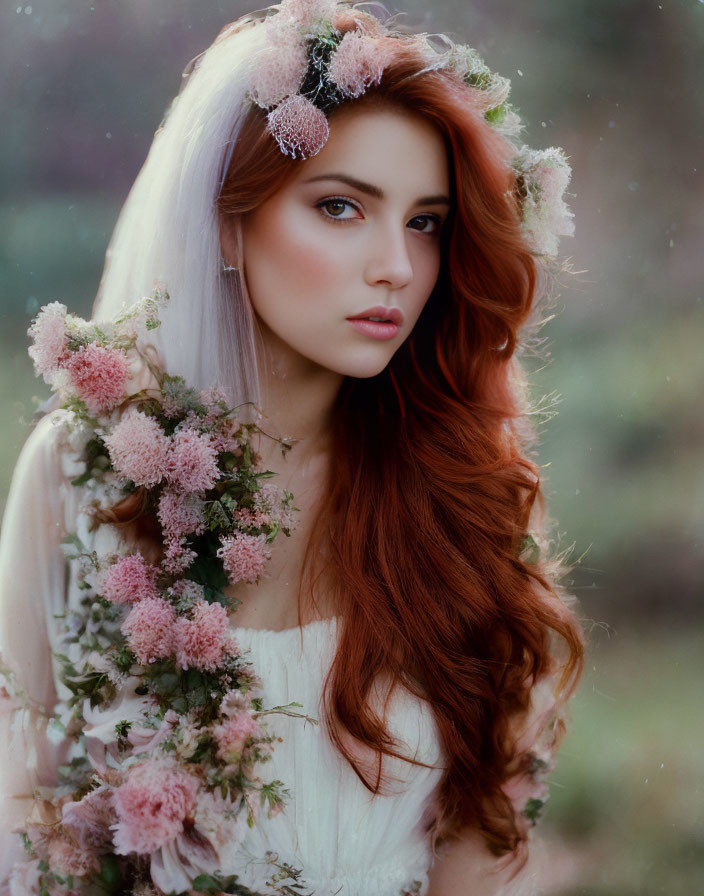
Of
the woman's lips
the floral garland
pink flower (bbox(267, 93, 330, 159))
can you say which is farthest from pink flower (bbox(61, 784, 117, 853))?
pink flower (bbox(267, 93, 330, 159))

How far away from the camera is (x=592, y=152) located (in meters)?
1.10

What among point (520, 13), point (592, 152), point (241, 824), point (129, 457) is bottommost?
point (241, 824)

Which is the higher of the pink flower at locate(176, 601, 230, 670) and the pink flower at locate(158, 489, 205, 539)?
the pink flower at locate(158, 489, 205, 539)

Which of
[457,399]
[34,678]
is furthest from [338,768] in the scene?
[457,399]

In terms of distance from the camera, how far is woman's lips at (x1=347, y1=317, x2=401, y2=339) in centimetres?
87

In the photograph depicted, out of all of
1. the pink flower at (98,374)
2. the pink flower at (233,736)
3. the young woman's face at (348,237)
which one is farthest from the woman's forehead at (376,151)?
the pink flower at (233,736)

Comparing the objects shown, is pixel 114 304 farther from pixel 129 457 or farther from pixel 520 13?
pixel 520 13

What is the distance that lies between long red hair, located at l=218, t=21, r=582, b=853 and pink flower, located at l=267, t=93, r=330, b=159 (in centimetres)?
6

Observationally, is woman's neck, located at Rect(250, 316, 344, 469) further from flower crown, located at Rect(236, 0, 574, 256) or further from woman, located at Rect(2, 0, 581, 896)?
flower crown, located at Rect(236, 0, 574, 256)

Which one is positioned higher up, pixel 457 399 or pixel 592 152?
pixel 592 152

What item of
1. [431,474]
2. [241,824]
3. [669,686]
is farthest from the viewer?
[669,686]

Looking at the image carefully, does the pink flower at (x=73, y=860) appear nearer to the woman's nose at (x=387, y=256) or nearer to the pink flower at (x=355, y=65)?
the woman's nose at (x=387, y=256)

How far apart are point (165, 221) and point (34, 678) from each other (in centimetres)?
42

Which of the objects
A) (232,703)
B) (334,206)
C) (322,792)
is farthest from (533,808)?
(334,206)
